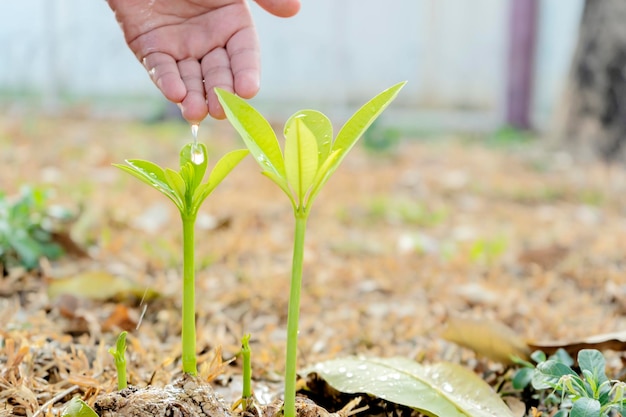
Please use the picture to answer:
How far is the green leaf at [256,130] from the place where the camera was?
0.71m

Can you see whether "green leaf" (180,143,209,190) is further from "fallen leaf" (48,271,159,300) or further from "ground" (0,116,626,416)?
"fallen leaf" (48,271,159,300)

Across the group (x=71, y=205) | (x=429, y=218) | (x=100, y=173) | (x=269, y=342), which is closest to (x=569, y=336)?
(x=269, y=342)

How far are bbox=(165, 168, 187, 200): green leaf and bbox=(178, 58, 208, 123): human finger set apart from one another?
0.51ft

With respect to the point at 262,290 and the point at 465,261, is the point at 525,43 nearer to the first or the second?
the point at 465,261

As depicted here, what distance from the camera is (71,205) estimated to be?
210 cm

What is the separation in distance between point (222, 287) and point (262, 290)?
0.09 meters

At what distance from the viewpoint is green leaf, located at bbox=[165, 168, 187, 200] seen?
27.8 inches

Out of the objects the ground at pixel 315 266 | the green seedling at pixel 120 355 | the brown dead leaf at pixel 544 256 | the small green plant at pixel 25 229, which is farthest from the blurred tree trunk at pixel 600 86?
the green seedling at pixel 120 355

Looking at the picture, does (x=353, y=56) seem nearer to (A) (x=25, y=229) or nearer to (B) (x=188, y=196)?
(A) (x=25, y=229)

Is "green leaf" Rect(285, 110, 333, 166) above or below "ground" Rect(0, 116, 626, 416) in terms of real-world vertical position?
above

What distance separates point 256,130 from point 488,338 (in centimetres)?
54

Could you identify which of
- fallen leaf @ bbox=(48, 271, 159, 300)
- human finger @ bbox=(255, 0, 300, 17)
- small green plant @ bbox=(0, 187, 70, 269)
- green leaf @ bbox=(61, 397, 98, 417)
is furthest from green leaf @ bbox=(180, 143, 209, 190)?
small green plant @ bbox=(0, 187, 70, 269)

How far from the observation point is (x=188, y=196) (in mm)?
737

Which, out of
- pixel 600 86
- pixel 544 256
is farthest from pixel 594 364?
pixel 600 86
